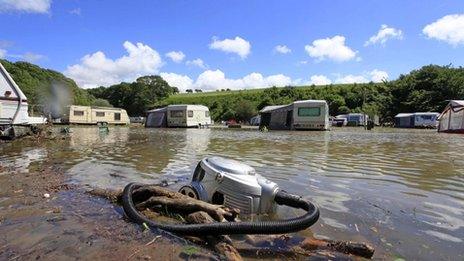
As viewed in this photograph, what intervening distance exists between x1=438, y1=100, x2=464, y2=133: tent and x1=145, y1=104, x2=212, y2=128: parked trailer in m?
27.6

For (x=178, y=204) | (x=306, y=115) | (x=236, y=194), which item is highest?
(x=306, y=115)

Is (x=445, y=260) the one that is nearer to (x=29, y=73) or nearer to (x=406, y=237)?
(x=406, y=237)

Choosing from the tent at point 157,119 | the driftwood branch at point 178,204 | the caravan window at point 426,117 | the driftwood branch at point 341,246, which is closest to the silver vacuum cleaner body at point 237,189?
the driftwood branch at point 178,204

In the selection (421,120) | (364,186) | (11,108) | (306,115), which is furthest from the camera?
(421,120)

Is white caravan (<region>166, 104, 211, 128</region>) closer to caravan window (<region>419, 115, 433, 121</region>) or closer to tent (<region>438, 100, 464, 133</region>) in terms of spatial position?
tent (<region>438, 100, 464, 133</region>)

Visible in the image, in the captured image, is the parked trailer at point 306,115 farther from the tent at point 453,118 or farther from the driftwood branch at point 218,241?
the driftwood branch at point 218,241

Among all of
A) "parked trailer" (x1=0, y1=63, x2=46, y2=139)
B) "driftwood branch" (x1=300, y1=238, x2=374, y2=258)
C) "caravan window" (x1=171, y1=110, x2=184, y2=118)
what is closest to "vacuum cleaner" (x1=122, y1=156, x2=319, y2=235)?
"driftwood branch" (x1=300, y1=238, x2=374, y2=258)

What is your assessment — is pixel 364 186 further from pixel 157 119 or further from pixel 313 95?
pixel 313 95

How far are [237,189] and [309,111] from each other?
119 feet

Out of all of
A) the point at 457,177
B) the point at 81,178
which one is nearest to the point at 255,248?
the point at 81,178

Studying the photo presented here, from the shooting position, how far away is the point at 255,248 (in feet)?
14.0

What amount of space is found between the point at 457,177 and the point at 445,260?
238 inches

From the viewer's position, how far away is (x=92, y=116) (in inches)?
2431

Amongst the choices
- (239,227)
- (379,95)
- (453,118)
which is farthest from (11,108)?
(379,95)
